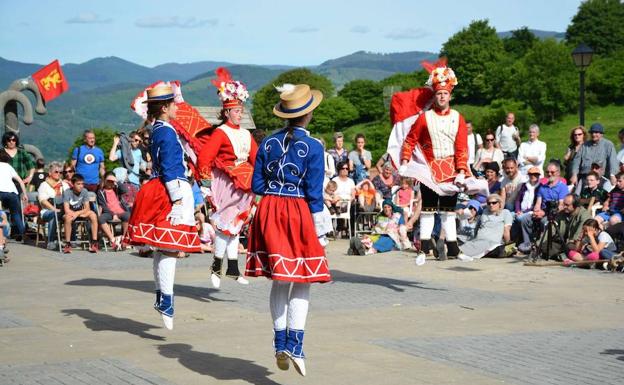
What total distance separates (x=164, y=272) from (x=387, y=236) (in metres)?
8.53

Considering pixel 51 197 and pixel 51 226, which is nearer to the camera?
pixel 51 226

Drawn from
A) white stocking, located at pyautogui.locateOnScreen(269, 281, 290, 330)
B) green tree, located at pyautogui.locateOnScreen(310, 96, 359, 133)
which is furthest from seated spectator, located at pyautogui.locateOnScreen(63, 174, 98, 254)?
green tree, located at pyautogui.locateOnScreen(310, 96, 359, 133)

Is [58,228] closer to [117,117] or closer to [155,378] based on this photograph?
[155,378]

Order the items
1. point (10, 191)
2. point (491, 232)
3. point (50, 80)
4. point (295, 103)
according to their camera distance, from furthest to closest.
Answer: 1. point (50, 80)
2. point (10, 191)
3. point (491, 232)
4. point (295, 103)

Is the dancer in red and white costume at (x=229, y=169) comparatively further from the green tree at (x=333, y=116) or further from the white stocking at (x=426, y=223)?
the green tree at (x=333, y=116)

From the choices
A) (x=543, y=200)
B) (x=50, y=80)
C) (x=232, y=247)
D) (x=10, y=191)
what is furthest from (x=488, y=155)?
(x=50, y=80)

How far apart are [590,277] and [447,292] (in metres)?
2.33

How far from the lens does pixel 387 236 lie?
17453mm

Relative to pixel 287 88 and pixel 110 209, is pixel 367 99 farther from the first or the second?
pixel 287 88

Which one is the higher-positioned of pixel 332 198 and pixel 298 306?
pixel 332 198

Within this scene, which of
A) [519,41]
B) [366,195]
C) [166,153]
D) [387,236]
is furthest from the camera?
[519,41]

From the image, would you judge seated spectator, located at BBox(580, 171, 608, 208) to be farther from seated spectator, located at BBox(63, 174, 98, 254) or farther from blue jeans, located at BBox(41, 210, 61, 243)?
blue jeans, located at BBox(41, 210, 61, 243)

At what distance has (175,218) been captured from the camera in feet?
30.6

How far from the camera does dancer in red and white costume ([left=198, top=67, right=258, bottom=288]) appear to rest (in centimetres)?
1222
